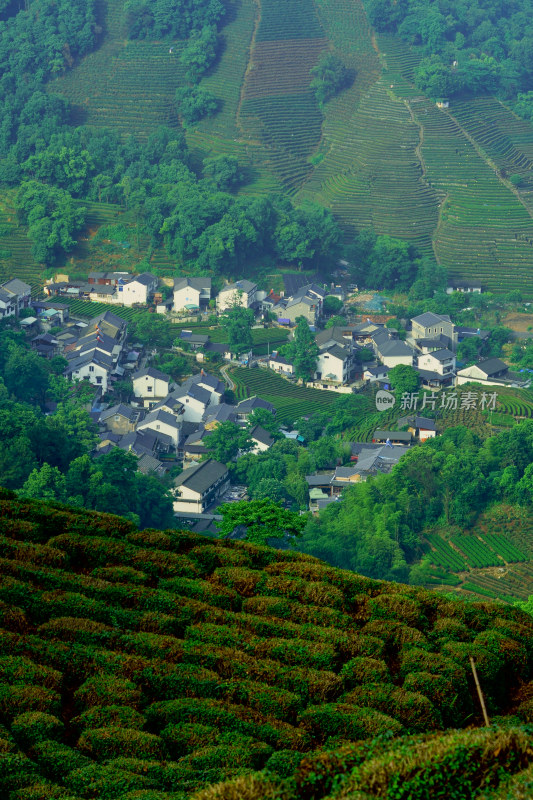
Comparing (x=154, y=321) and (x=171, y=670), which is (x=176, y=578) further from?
(x=154, y=321)

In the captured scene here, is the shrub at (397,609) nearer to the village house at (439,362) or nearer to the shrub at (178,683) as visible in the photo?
the shrub at (178,683)

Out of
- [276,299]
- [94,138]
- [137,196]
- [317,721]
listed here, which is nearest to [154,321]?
[276,299]

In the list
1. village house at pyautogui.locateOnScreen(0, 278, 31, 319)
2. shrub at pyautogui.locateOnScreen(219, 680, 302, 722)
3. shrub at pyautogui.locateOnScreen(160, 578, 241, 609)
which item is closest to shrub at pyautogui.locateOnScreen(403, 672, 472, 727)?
shrub at pyautogui.locateOnScreen(219, 680, 302, 722)

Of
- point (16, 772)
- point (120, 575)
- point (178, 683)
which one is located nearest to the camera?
point (16, 772)

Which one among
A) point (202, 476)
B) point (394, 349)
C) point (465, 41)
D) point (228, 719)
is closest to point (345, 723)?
point (228, 719)

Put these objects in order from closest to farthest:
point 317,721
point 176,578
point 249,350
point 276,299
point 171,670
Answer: point 317,721 → point 171,670 → point 176,578 → point 249,350 → point 276,299

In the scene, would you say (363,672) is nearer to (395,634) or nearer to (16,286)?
(395,634)
